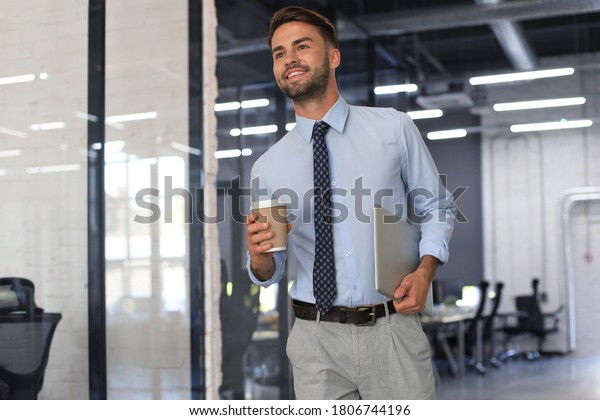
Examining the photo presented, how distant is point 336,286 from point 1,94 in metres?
1.69

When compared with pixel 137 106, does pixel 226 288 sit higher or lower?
lower

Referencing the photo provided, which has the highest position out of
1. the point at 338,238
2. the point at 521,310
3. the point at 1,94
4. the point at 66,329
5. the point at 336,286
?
the point at 1,94

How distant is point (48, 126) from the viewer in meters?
3.13

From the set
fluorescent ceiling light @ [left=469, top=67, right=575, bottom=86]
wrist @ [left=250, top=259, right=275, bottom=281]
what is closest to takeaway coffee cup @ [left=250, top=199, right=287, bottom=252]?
wrist @ [left=250, top=259, right=275, bottom=281]

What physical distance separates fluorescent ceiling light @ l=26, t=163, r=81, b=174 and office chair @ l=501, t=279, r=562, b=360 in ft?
30.3

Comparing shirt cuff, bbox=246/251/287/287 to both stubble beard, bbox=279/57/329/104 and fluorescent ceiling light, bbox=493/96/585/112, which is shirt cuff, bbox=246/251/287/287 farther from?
fluorescent ceiling light, bbox=493/96/585/112

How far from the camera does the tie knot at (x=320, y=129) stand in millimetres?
1925

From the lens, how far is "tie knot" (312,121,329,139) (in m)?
1.92

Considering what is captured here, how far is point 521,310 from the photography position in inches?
482

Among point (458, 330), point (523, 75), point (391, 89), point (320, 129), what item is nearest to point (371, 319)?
point (320, 129)

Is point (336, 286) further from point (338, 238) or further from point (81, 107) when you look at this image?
point (81, 107)

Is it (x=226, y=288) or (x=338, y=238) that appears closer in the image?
(x=338, y=238)

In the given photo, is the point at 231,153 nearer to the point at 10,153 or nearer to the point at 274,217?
the point at 10,153

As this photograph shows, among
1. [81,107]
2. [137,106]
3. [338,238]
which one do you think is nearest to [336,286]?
[338,238]
